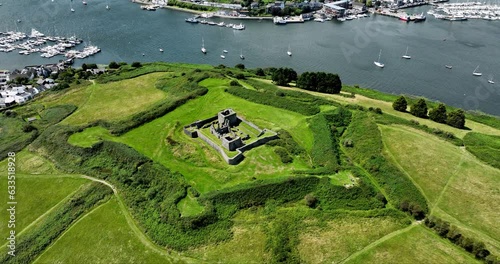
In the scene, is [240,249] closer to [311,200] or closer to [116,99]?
[311,200]

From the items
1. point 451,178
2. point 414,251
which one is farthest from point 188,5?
point 414,251

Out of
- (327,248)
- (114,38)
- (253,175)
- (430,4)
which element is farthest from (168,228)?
(430,4)

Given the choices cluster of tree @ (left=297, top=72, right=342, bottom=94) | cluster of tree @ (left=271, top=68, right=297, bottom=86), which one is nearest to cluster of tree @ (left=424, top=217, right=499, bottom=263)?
cluster of tree @ (left=297, top=72, right=342, bottom=94)

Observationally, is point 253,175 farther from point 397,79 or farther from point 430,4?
point 430,4

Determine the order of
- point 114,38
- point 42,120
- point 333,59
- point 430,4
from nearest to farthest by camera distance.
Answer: point 42,120, point 333,59, point 114,38, point 430,4

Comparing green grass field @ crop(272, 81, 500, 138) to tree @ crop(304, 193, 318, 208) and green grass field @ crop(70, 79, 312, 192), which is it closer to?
green grass field @ crop(70, 79, 312, 192)

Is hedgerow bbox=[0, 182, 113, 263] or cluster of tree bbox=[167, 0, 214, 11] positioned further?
cluster of tree bbox=[167, 0, 214, 11]

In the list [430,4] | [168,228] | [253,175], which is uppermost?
[430,4]

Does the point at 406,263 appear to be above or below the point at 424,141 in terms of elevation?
below

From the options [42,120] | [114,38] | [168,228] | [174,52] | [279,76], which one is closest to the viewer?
[168,228]
